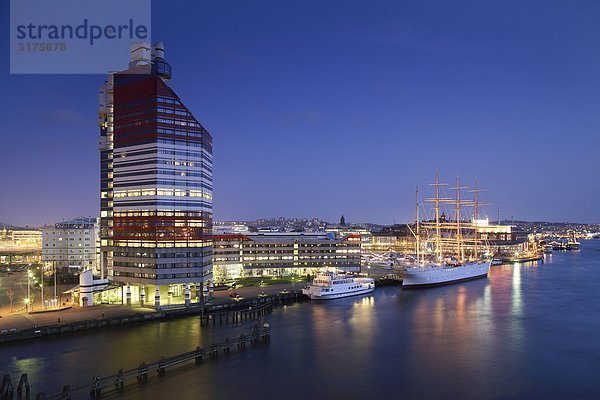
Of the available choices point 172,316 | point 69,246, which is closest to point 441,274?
point 172,316

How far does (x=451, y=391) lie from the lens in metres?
32.3

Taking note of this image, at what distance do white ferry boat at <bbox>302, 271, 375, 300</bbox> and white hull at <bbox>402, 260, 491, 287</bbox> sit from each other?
11685mm

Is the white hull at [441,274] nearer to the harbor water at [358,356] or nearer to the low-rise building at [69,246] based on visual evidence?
the harbor water at [358,356]

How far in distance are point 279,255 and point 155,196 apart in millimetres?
36486

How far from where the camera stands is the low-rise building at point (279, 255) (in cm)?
8638

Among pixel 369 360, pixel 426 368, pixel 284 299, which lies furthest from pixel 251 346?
pixel 284 299

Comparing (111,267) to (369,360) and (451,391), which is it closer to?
(369,360)

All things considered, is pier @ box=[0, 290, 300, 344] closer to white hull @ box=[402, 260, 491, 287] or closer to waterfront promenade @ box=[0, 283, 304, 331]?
waterfront promenade @ box=[0, 283, 304, 331]

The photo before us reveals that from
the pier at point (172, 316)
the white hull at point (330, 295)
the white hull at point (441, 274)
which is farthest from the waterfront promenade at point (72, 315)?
the white hull at point (441, 274)

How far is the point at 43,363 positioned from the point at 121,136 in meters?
33.2

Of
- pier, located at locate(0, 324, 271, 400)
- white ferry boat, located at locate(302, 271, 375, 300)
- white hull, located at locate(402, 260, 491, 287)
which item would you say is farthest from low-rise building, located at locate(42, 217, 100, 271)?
pier, located at locate(0, 324, 271, 400)

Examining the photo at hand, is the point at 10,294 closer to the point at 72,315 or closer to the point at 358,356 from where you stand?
the point at 72,315

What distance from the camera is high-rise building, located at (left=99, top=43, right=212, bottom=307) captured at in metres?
58.1

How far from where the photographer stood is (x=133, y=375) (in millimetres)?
32281
